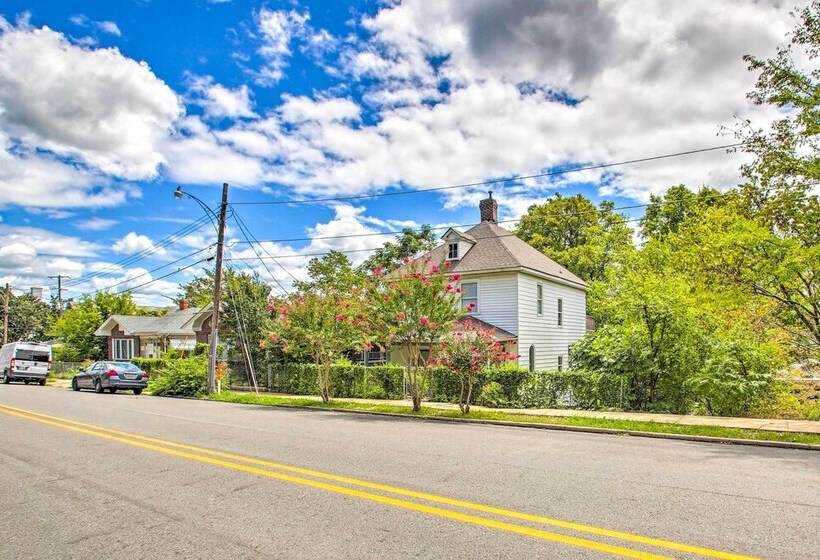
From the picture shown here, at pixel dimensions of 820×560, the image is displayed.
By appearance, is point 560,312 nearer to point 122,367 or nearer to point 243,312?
point 243,312

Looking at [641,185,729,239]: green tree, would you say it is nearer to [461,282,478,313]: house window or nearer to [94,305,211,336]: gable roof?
[461,282,478,313]: house window

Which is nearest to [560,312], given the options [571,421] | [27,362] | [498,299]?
[498,299]

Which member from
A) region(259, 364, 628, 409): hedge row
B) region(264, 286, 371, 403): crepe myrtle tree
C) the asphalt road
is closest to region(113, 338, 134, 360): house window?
region(264, 286, 371, 403): crepe myrtle tree

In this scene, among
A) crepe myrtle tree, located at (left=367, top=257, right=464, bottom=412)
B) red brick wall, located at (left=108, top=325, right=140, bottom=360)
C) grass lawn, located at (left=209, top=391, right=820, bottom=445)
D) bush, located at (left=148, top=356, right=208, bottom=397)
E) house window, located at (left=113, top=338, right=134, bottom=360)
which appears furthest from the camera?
house window, located at (left=113, top=338, right=134, bottom=360)

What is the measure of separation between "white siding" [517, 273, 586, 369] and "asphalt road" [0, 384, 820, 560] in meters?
14.3

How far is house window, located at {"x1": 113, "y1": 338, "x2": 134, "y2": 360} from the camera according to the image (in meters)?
47.3

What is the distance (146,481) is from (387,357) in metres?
21.0

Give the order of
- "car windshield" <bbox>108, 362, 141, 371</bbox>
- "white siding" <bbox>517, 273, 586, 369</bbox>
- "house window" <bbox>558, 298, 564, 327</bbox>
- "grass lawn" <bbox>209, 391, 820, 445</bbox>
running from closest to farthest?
"grass lawn" <bbox>209, 391, 820, 445</bbox> < "white siding" <bbox>517, 273, 586, 369</bbox> < "car windshield" <bbox>108, 362, 141, 371</bbox> < "house window" <bbox>558, 298, 564, 327</bbox>

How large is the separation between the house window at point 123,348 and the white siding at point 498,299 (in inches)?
1372

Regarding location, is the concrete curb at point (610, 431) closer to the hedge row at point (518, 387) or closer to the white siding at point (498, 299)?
the hedge row at point (518, 387)

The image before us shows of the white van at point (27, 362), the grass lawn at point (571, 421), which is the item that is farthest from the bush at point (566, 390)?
the white van at point (27, 362)

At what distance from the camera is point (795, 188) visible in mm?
12211

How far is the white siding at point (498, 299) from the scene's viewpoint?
24750 millimetres

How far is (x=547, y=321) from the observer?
27812 mm
